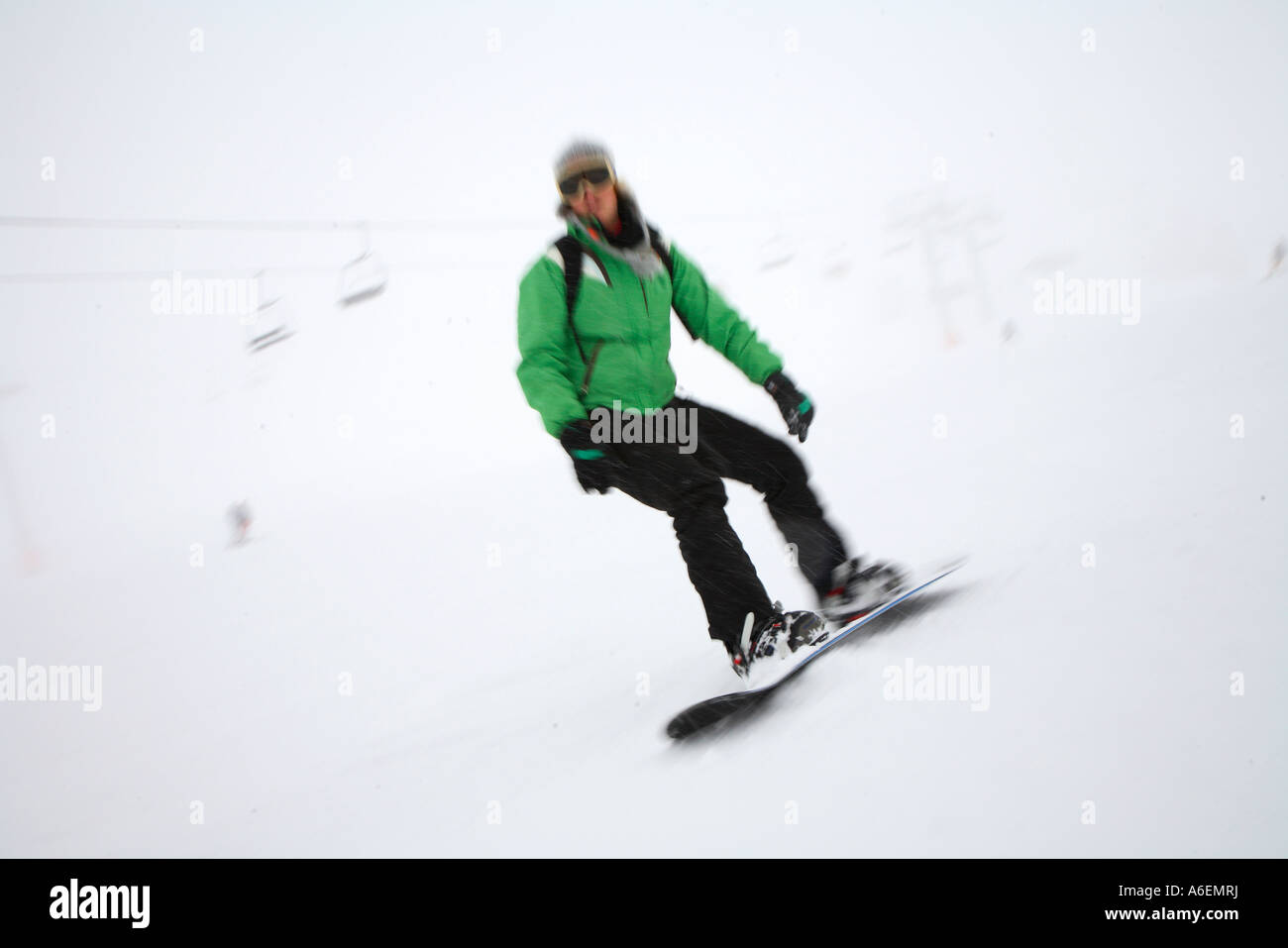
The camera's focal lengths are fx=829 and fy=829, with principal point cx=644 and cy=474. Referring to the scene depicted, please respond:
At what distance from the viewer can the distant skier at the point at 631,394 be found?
2.10 m

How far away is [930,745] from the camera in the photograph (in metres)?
1.80

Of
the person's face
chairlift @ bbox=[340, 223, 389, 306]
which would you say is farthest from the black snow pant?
chairlift @ bbox=[340, 223, 389, 306]

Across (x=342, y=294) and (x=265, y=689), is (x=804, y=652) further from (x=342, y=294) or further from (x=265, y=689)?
(x=342, y=294)

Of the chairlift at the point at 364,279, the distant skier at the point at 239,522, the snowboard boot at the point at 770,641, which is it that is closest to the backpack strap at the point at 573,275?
the snowboard boot at the point at 770,641

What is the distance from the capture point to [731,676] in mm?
2365

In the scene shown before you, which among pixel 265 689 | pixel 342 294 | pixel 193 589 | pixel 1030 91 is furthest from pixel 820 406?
pixel 1030 91

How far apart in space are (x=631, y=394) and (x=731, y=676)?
85cm

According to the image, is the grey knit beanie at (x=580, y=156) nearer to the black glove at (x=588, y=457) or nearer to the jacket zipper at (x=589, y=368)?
the jacket zipper at (x=589, y=368)

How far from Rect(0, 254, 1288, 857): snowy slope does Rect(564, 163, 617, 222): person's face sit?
1311 mm

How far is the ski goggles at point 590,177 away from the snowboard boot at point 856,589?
4.15 ft

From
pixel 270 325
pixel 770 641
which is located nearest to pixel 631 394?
pixel 770 641

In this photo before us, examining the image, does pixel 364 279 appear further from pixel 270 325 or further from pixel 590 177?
pixel 590 177

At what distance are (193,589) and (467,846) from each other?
221 inches

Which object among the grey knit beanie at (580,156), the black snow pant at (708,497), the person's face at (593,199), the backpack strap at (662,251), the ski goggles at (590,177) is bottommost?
the black snow pant at (708,497)
